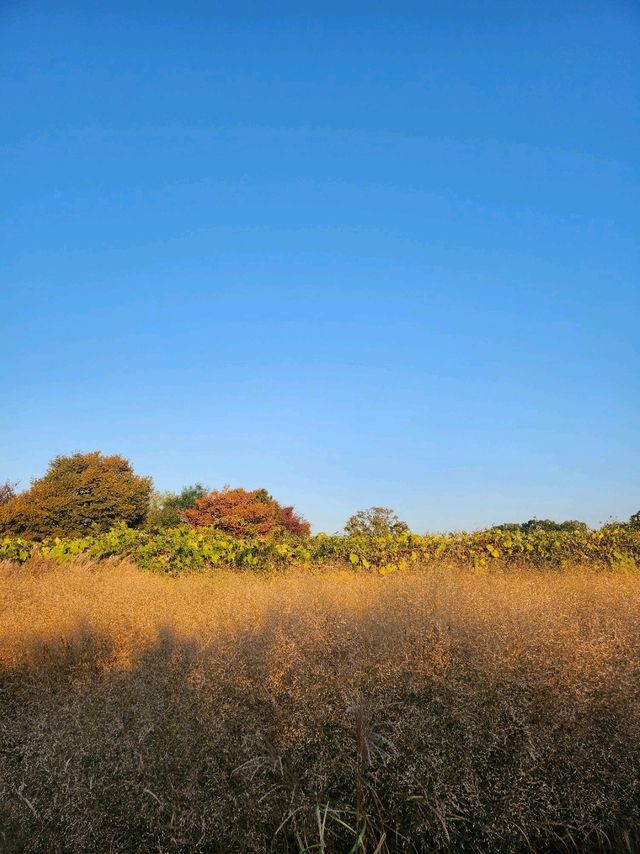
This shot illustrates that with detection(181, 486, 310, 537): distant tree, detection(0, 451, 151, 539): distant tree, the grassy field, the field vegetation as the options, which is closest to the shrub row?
the field vegetation

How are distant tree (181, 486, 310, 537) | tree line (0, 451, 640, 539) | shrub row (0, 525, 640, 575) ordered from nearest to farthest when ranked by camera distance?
shrub row (0, 525, 640, 575)
tree line (0, 451, 640, 539)
distant tree (181, 486, 310, 537)

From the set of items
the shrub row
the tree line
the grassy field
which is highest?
the tree line

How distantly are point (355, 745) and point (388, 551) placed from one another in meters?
7.54

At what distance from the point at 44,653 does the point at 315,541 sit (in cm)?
622

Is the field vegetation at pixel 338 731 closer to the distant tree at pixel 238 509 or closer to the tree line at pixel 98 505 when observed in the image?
the tree line at pixel 98 505

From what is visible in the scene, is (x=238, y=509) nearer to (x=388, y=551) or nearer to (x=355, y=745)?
(x=388, y=551)

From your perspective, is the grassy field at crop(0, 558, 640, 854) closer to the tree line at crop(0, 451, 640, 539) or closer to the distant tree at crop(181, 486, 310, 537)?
the tree line at crop(0, 451, 640, 539)

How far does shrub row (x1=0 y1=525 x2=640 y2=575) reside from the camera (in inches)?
397

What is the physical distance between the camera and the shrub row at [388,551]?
33.1ft

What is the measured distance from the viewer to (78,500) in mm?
23922

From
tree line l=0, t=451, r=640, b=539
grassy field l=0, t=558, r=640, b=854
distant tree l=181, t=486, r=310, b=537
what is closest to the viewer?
grassy field l=0, t=558, r=640, b=854

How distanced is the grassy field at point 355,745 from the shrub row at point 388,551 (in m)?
6.16

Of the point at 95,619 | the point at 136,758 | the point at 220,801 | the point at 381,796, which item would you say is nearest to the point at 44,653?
the point at 95,619

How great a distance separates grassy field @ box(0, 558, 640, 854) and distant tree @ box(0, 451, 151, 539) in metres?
19.7
